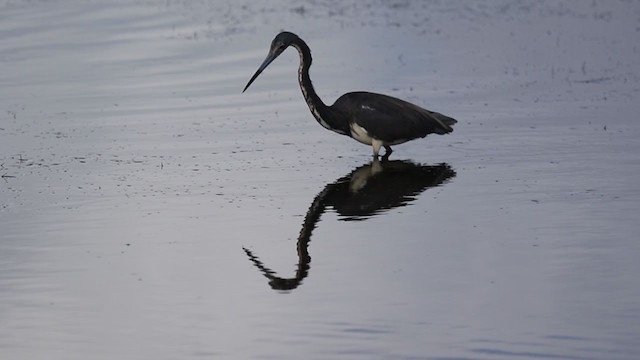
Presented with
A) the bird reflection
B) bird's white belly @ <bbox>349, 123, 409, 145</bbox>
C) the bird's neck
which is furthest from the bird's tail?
the bird's neck

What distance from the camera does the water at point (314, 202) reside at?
9.95 metres

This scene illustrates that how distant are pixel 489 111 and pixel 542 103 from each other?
0.87m

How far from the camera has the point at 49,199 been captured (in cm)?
1430

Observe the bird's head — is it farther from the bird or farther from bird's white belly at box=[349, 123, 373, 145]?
bird's white belly at box=[349, 123, 373, 145]

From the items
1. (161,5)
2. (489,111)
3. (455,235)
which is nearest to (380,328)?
(455,235)

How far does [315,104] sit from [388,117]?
816mm

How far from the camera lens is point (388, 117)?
15930 millimetres

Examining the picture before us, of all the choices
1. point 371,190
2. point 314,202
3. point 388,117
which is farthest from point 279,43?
point 314,202

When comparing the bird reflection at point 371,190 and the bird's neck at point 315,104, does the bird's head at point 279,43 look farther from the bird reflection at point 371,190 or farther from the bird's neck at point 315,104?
the bird reflection at point 371,190

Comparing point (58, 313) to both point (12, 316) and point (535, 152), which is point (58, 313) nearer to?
point (12, 316)

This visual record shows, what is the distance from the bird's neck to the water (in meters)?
0.41

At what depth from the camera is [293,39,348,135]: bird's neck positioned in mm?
16078

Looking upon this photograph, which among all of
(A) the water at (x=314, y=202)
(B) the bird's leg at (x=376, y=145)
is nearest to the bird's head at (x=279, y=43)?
(A) the water at (x=314, y=202)

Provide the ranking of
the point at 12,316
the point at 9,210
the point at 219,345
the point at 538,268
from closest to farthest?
the point at 219,345
the point at 12,316
the point at 538,268
the point at 9,210
